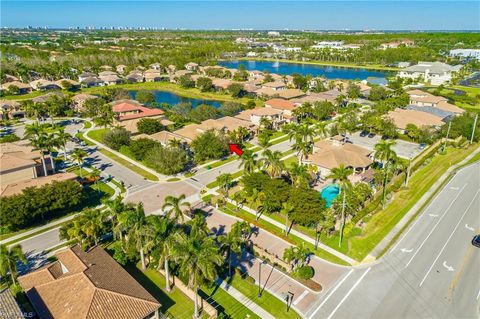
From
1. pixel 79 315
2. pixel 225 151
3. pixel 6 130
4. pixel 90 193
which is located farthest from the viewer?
pixel 6 130

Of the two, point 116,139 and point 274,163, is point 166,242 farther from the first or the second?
point 116,139

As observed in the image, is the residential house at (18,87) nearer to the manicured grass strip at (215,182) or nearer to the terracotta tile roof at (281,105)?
the terracotta tile roof at (281,105)

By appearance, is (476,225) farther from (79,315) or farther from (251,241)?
(79,315)

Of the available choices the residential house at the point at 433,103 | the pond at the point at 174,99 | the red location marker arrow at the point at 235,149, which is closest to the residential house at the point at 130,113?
the red location marker arrow at the point at 235,149

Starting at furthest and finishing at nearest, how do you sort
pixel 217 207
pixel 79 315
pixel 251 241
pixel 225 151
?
pixel 225 151 < pixel 217 207 < pixel 251 241 < pixel 79 315

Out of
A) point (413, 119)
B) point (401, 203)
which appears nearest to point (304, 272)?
point (401, 203)

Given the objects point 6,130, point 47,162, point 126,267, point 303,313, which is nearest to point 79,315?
point 126,267

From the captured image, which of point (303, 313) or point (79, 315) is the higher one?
point (79, 315)
